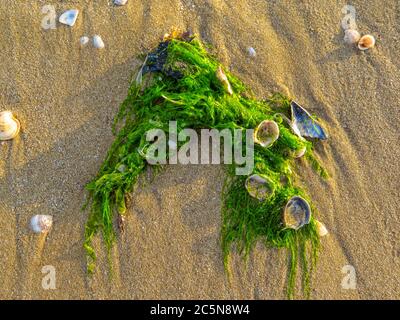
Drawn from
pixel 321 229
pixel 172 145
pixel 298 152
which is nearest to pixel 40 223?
pixel 172 145

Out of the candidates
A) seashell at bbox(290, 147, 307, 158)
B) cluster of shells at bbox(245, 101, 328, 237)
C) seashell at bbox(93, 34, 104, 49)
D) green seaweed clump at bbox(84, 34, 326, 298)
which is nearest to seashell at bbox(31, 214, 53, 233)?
green seaweed clump at bbox(84, 34, 326, 298)

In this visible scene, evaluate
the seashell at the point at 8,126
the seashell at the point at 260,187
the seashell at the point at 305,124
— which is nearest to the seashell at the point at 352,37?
the seashell at the point at 305,124

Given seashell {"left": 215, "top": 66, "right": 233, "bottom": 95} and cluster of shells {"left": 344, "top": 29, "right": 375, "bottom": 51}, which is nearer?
seashell {"left": 215, "top": 66, "right": 233, "bottom": 95}

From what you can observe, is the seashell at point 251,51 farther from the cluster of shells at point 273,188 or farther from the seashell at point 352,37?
the seashell at point 352,37

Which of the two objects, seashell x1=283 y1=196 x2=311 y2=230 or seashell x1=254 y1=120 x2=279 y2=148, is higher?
seashell x1=254 y1=120 x2=279 y2=148

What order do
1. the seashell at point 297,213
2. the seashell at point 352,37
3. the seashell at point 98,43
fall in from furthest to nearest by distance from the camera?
1. the seashell at point 352,37
2. the seashell at point 98,43
3. the seashell at point 297,213

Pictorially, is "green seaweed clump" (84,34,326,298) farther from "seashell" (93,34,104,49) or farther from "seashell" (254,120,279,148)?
"seashell" (93,34,104,49)
